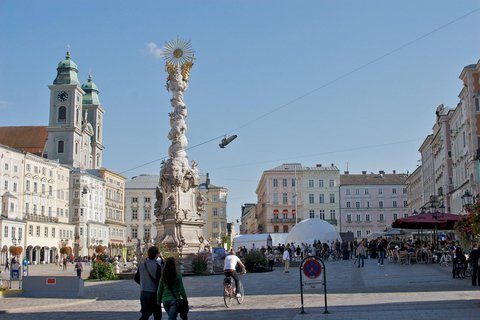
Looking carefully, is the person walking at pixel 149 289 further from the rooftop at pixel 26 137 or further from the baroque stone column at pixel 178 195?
the rooftop at pixel 26 137

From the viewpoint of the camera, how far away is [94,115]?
134 metres

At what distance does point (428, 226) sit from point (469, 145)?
59.3 feet

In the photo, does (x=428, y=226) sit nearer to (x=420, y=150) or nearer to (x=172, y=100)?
(x=172, y=100)

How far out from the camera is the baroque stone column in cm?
3325

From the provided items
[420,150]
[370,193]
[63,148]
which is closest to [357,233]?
[370,193]

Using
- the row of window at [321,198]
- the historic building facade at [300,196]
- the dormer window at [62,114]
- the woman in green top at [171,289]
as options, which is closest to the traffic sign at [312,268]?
the woman in green top at [171,289]

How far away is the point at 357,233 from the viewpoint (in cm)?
10525

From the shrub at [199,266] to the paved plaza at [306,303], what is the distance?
8168 mm

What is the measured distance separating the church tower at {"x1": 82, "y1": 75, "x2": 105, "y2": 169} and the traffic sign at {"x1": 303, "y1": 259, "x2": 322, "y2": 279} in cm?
11801

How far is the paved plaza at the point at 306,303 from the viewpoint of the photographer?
1348 cm

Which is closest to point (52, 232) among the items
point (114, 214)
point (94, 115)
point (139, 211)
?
point (114, 214)

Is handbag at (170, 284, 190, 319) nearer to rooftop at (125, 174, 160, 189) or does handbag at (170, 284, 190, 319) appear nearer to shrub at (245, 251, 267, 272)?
shrub at (245, 251, 267, 272)

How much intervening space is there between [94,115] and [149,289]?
12756 cm

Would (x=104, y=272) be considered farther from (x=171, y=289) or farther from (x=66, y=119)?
(x=66, y=119)
